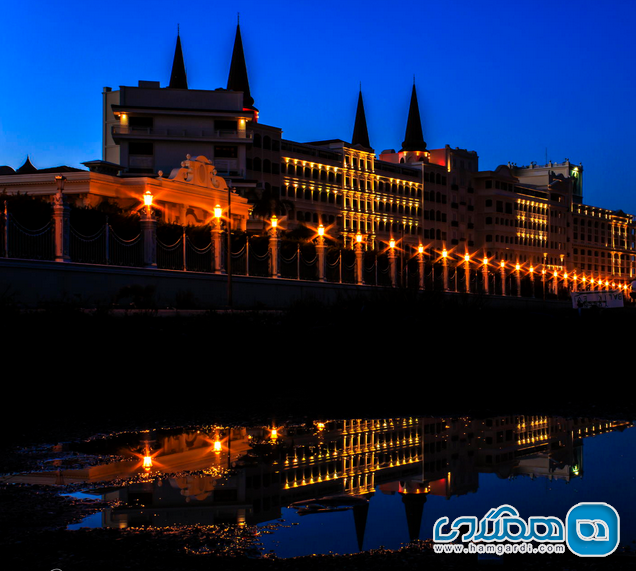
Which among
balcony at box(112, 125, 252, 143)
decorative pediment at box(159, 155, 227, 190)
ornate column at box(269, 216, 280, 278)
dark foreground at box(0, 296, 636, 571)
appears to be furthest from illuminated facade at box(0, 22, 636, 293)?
dark foreground at box(0, 296, 636, 571)

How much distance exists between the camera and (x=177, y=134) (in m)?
75.5

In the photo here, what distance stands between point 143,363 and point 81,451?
617cm

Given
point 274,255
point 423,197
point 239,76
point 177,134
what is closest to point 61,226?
point 274,255

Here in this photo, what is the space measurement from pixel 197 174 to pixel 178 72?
6080cm

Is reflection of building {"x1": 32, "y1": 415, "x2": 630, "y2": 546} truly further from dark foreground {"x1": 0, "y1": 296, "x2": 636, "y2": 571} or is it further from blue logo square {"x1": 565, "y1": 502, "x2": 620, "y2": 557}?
blue logo square {"x1": 565, "y1": 502, "x2": 620, "y2": 557}

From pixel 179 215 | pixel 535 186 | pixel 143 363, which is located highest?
pixel 535 186

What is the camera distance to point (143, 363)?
15273mm

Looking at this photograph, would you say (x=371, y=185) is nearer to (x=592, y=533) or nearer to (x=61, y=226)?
(x=61, y=226)

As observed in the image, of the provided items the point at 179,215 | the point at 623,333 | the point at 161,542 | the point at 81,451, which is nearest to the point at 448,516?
the point at 161,542

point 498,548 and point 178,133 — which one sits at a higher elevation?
point 178,133

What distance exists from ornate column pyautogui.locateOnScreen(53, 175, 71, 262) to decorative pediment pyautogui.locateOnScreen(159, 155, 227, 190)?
21.5m

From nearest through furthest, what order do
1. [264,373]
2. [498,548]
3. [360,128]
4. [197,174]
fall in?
[498,548]
[264,373]
[197,174]
[360,128]

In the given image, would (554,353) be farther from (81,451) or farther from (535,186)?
(535,186)

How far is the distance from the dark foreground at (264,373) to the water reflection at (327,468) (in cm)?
60
